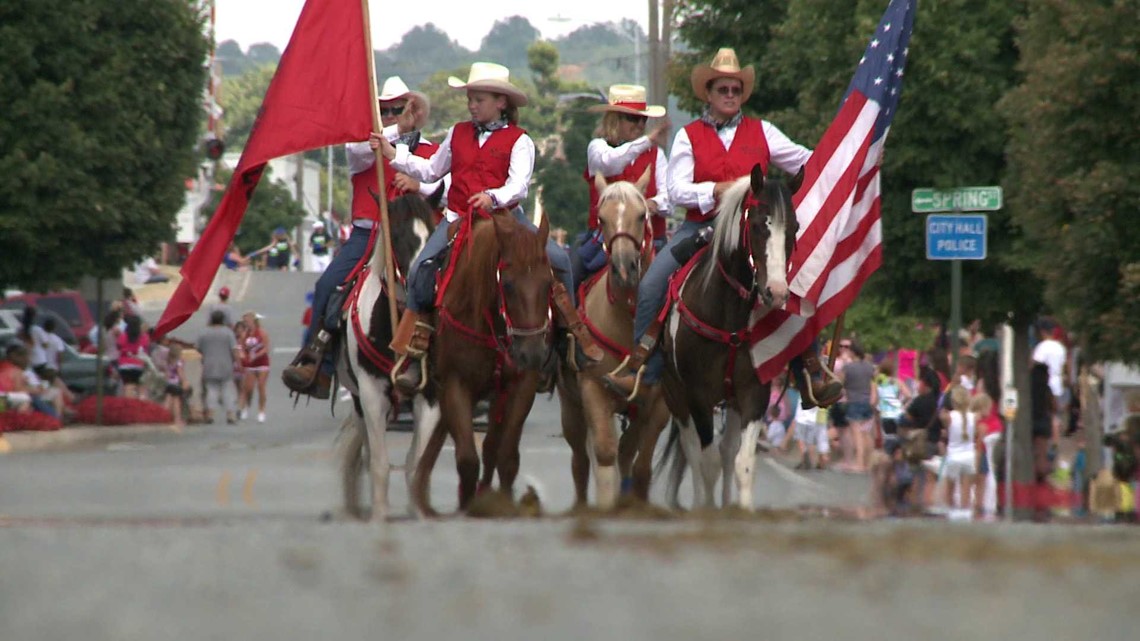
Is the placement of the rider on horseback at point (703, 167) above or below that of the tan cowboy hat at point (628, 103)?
below

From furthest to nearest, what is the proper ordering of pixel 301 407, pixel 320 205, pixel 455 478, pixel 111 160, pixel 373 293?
pixel 320 205 < pixel 301 407 < pixel 111 160 < pixel 455 478 < pixel 373 293

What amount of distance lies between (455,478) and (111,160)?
32.1 feet

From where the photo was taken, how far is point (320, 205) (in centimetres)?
16150

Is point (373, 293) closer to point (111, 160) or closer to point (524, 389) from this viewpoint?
point (524, 389)

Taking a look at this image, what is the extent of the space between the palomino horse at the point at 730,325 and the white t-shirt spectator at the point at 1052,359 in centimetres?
1410

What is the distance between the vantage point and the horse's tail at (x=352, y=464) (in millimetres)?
15000

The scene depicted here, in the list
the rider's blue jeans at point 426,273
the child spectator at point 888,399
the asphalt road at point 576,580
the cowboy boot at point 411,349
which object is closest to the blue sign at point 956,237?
the child spectator at point 888,399

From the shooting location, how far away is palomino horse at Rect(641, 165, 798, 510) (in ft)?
41.7

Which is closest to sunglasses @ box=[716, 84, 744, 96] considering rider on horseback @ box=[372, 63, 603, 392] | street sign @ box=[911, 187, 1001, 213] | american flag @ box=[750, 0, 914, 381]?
american flag @ box=[750, 0, 914, 381]

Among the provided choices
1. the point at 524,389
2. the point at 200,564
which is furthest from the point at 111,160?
the point at 200,564

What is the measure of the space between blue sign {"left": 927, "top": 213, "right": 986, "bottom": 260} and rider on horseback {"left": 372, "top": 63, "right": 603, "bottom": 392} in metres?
7.42

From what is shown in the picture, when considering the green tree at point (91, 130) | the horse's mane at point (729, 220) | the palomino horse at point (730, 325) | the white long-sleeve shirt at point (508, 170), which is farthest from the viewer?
the green tree at point (91, 130)

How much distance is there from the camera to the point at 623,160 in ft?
50.4

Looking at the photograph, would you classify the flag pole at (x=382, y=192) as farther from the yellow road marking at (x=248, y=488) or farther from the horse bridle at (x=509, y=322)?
the yellow road marking at (x=248, y=488)
